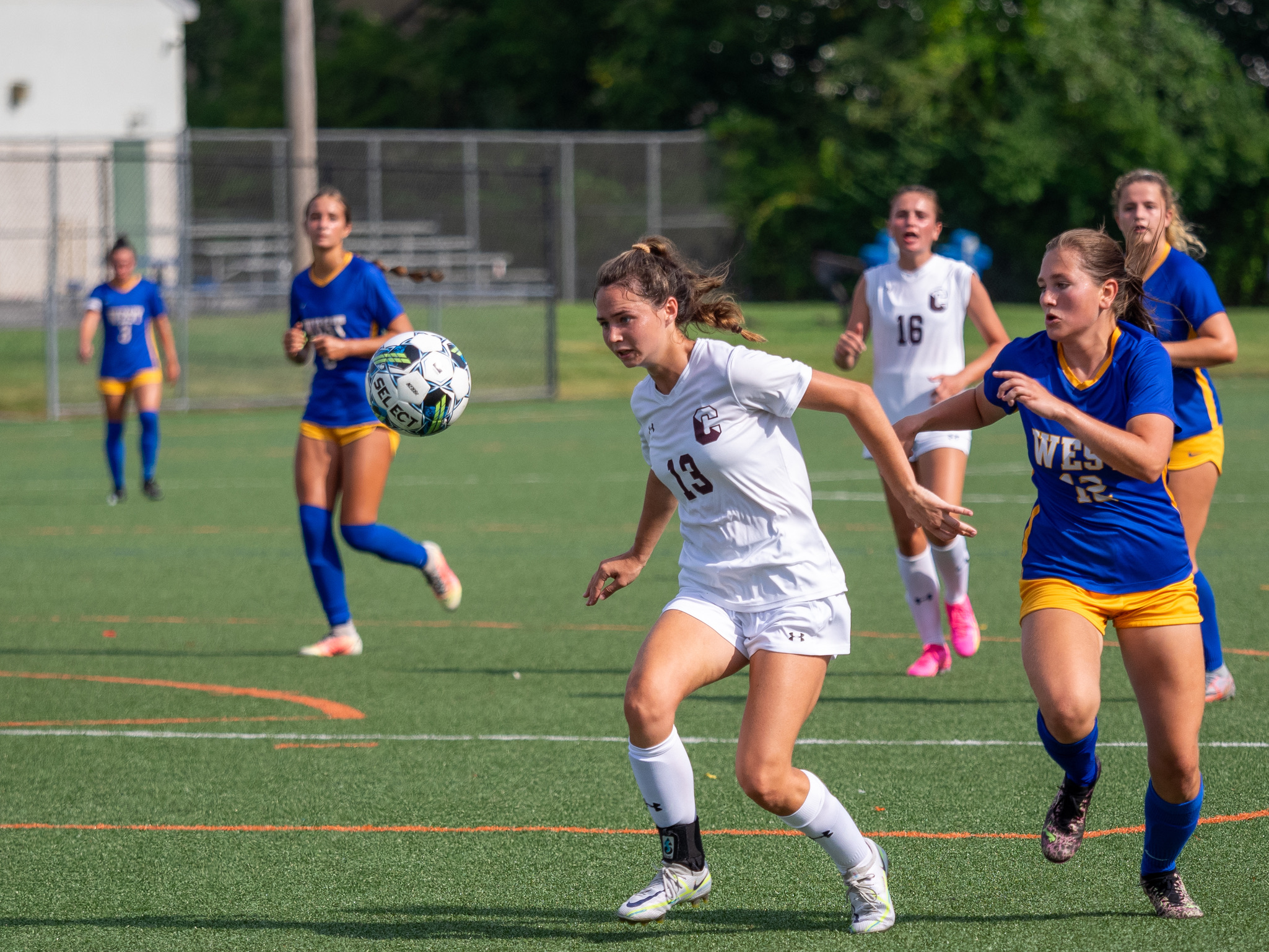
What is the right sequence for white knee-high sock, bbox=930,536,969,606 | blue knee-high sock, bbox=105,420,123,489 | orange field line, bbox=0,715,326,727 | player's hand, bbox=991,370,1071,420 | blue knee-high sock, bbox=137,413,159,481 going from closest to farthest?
1. player's hand, bbox=991,370,1071,420
2. orange field line, bbox=0,715,326,727
3. white knee-high sock, bbox=930,536,969,606
4. blue knee-high sock, bbox=105,420,123,489
5. blue knee-high sock, bbox=137,413,159,481

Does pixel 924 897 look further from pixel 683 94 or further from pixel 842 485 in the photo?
pixel 683 94

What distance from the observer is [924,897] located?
4199mm

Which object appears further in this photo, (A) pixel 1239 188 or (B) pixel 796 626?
(A) pixel 1239 188

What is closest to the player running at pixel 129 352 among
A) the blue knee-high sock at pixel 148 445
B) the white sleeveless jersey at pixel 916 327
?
the blue knee-high sock at pixel 148 445

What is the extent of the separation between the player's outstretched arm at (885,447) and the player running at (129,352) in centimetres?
1084

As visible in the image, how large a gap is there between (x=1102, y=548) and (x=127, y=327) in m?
12.0

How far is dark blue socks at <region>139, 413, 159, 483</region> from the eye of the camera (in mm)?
13766

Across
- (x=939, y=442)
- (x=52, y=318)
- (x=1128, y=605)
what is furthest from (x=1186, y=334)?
(x=52, y=318)

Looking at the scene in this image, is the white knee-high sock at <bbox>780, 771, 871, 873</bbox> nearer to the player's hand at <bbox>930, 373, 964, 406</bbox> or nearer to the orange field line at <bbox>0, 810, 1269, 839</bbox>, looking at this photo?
the orange field line at <bbox>0, 810, 1269, 839</bbox>

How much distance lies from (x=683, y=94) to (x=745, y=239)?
803cm

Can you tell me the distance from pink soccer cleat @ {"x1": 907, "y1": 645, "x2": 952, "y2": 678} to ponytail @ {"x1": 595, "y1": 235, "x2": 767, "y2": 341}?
3243mm

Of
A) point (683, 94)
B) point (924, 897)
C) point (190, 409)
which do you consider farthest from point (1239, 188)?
point (924, 897)

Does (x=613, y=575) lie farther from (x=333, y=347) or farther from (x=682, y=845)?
(x=333, y=347)

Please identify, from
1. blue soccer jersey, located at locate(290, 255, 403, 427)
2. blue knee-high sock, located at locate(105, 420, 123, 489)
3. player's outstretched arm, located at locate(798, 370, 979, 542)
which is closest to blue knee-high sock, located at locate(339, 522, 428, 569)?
blue soccer jersey, located at locate(290, 255, 403, 427)
